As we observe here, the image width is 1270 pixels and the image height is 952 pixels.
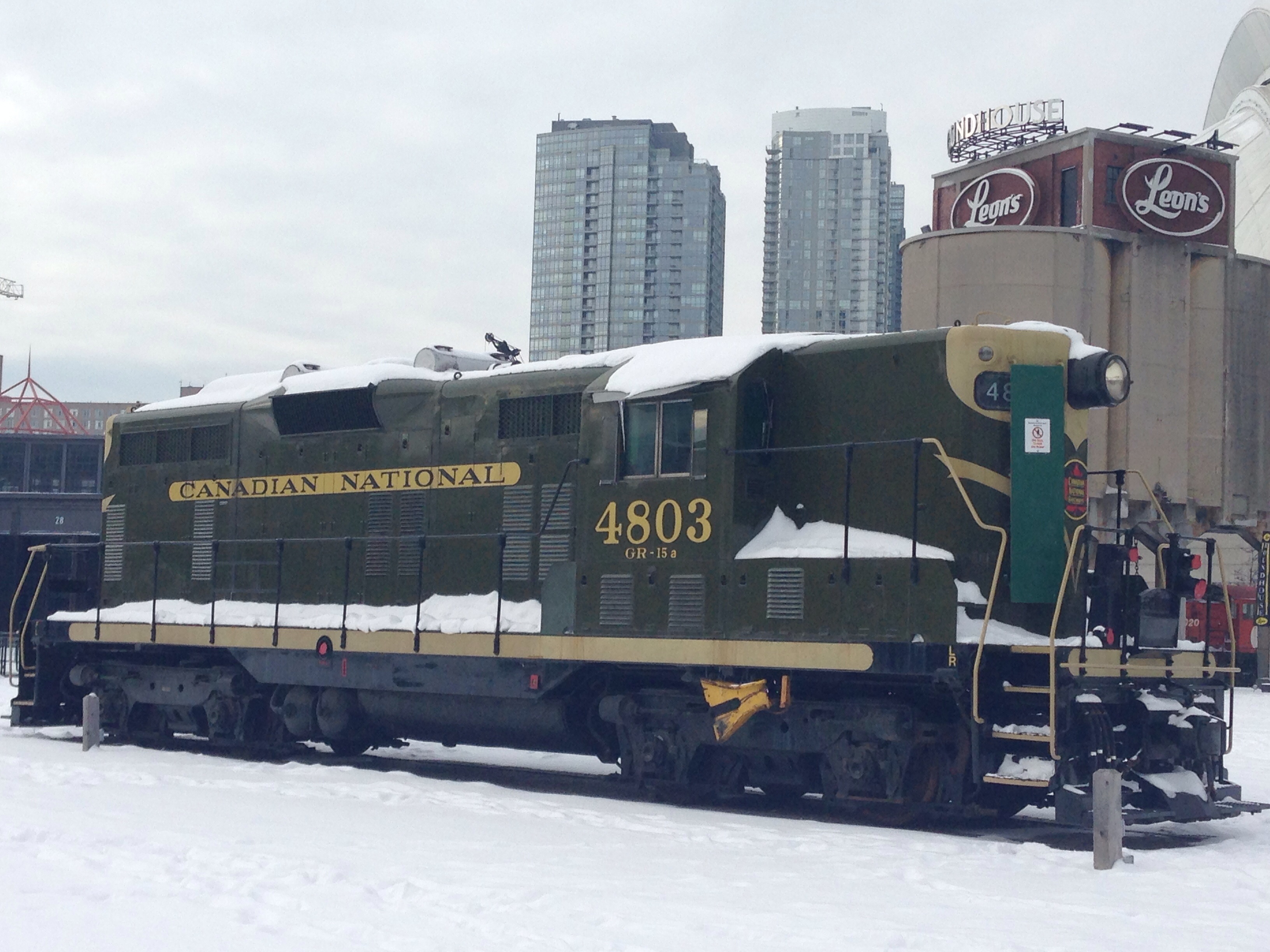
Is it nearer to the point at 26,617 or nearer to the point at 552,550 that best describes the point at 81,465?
the point at 26,617

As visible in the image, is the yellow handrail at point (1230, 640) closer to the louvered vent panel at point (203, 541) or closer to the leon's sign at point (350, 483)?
the leon's sign at point (350, 483)

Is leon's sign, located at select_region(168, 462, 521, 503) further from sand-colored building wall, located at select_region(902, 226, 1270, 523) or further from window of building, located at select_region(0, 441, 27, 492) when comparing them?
window of building, located at select_region(0, 441, 27, 492)

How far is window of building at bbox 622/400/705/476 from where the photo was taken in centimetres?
1078

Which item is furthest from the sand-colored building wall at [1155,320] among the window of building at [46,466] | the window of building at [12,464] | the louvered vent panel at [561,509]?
the window of building at [12,464]

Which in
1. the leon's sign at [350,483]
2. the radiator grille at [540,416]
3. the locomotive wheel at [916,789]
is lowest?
the locomotive wheel at [916,789]

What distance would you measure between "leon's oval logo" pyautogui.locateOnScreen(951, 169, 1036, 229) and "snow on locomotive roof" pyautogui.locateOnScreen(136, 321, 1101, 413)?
2564 centimetres

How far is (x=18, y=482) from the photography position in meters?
48.7

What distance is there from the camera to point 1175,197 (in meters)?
35.6

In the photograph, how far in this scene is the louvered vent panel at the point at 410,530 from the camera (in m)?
13.1

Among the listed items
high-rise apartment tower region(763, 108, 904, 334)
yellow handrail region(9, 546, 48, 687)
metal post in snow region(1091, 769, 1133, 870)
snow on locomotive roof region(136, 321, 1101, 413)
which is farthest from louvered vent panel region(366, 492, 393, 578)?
high-rise apartment tower region(763, 108, 904, 334)

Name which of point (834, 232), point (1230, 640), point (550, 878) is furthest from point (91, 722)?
point (834, 232)

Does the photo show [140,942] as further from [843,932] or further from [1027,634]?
[1027,634]

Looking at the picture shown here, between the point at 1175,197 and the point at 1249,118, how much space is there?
1277 inches

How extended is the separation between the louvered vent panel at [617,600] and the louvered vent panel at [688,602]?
0.39m
